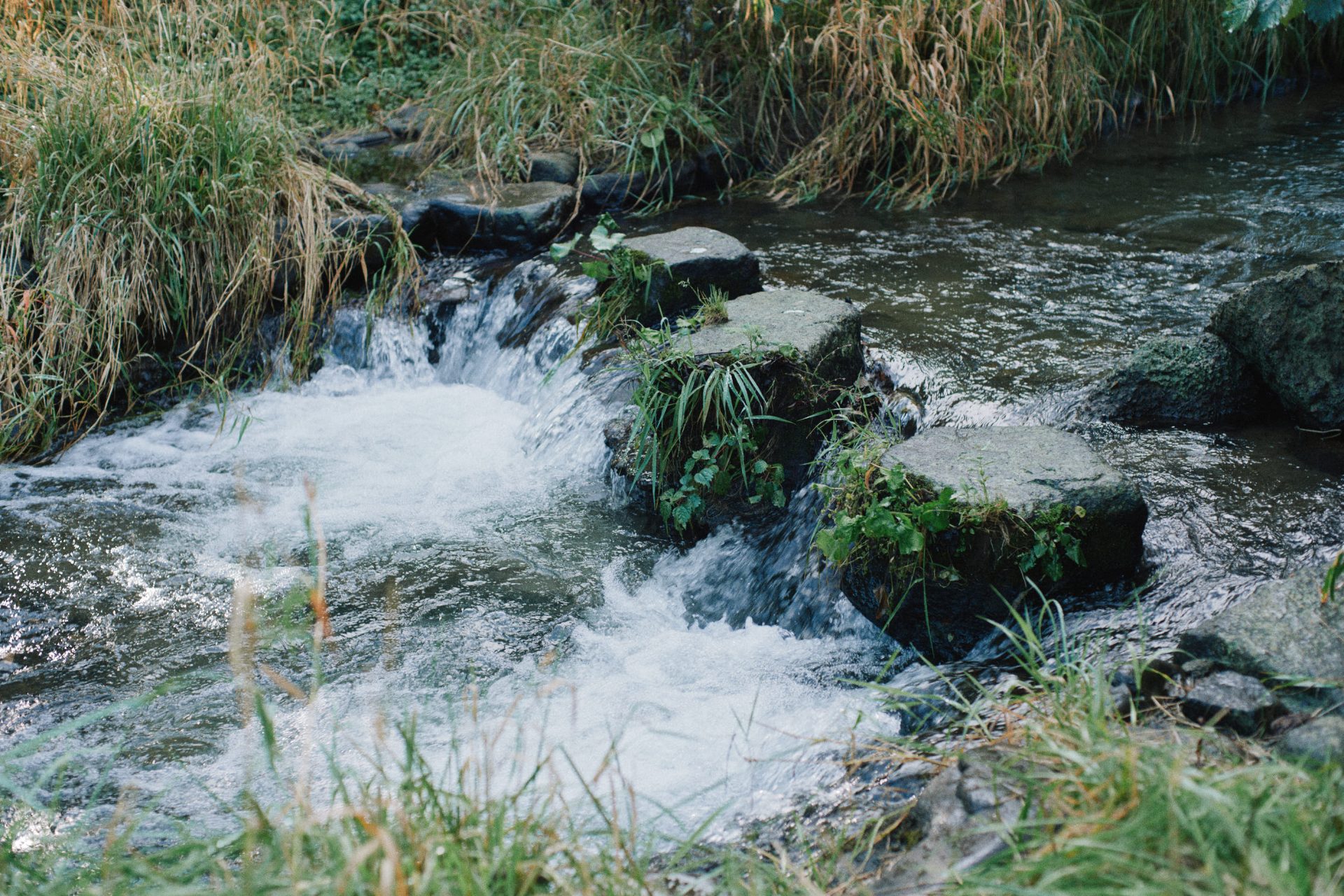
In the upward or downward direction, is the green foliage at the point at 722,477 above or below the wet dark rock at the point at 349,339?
below

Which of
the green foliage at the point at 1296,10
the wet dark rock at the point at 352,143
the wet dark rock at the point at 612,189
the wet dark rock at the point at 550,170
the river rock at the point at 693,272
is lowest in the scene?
the river rock at the point at 693,272

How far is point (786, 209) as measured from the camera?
587 cm

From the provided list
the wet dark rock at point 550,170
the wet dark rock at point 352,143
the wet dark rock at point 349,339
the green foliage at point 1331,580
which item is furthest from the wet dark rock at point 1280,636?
the wet dark rock at point 352,143

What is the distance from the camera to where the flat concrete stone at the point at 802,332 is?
3484 mm

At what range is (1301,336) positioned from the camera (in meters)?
3.23

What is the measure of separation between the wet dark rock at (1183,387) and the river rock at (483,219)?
315cm

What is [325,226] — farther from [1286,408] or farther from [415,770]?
[1286,408]

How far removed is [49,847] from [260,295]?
323cm

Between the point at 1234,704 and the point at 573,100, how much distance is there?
5.21 m

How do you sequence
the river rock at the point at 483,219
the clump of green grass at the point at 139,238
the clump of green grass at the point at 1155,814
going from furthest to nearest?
the river rock at the point at 483,219 < the clump of green grass at the point at 139,238 < the clump of green grass at the point at 1155,814

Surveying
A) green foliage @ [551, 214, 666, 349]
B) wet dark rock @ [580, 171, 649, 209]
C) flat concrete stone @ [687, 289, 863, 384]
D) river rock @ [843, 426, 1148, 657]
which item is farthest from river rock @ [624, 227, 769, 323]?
wet dark rock @ [580, 171, 649, 209]

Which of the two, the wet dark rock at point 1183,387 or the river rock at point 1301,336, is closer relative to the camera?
the river rock at point 1301,336

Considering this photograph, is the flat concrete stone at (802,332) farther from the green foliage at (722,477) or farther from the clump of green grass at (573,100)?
the clump of green grass at (573,100)

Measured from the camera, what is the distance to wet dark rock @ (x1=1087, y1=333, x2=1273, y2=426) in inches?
134
